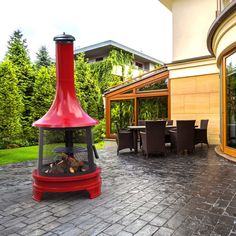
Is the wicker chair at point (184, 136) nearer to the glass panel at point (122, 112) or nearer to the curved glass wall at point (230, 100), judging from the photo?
the curved glass wall at point (230, 100)

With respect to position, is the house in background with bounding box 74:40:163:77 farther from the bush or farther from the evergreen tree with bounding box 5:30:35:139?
the evergreen tree with bounding box 5:30:35:139

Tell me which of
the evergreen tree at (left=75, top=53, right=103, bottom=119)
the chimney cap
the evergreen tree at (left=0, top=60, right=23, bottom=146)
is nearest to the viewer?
the chimney cap

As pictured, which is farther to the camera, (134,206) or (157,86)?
(157,86)

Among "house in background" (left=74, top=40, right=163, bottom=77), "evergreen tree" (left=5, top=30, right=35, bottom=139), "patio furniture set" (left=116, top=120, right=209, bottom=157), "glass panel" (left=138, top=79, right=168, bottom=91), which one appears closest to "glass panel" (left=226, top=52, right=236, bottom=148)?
"patio furniture set" (left=116, top=120, right=209, bottom=157)

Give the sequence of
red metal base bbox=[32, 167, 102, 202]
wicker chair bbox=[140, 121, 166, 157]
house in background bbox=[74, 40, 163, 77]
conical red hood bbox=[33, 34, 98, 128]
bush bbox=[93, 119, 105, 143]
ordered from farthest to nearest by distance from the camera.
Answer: house in background bbox=[74, 40, 163, 77], bush bbox=[93, 119, 105, 143], wicker chair bbox=[140, 121, 166, 157], conical red hood bbox=[33, 34, 98, 128], red metal base bbox=[32, 167, 102, 202]

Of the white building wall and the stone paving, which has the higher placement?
the white building wall

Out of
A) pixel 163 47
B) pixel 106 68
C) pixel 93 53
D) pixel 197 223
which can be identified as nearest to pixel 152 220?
pixel 197 223

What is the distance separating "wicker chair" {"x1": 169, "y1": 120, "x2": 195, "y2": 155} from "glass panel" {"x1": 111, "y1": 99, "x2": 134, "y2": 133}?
494 cm

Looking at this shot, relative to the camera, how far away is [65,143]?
141 inches

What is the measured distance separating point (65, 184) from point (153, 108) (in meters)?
8.30

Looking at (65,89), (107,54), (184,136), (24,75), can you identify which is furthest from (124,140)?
(107,54)

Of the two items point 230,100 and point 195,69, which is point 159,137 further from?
point 195,69

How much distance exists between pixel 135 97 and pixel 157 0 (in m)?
4.86

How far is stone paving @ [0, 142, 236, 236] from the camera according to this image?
2.40 metres
